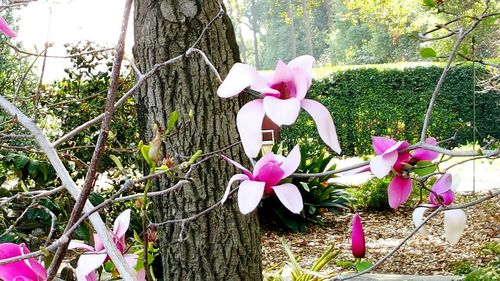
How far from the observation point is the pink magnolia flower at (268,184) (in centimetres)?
62

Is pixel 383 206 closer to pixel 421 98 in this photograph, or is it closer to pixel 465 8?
pixel 421 98

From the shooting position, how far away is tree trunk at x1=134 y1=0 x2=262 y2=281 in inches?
78.7

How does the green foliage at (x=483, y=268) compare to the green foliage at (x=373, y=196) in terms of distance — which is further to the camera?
the green foliage at (x=373, y=196)

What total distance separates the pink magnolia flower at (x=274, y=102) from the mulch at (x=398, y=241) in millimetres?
4187

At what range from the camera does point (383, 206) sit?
6.71 meters

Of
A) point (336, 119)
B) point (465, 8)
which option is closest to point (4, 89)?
point (336, 119)

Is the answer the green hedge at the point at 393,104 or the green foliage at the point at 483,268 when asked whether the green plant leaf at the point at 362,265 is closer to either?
the green foliage at the point at 483,268

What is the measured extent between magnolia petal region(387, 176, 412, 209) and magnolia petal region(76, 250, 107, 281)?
13.2 inches

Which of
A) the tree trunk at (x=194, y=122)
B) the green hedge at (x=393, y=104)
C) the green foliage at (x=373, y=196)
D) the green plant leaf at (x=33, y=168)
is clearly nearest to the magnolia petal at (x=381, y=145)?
the tree trunk at (x=194, y=122)

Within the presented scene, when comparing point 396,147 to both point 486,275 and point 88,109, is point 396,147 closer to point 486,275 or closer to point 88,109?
point 486,275

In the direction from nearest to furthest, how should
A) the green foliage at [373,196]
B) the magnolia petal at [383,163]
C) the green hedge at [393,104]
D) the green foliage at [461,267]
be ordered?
1. the magnolia petal at [383,163]
2. the green foliage at [461,267]
3. the green foliage at [373,196]
4. the green hedge at [393,104]

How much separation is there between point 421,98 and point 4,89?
7.54m

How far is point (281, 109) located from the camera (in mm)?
565

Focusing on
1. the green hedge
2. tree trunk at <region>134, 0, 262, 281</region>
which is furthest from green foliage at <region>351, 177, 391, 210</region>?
tree trunk at <region>134, 0, 262, 281</region>
